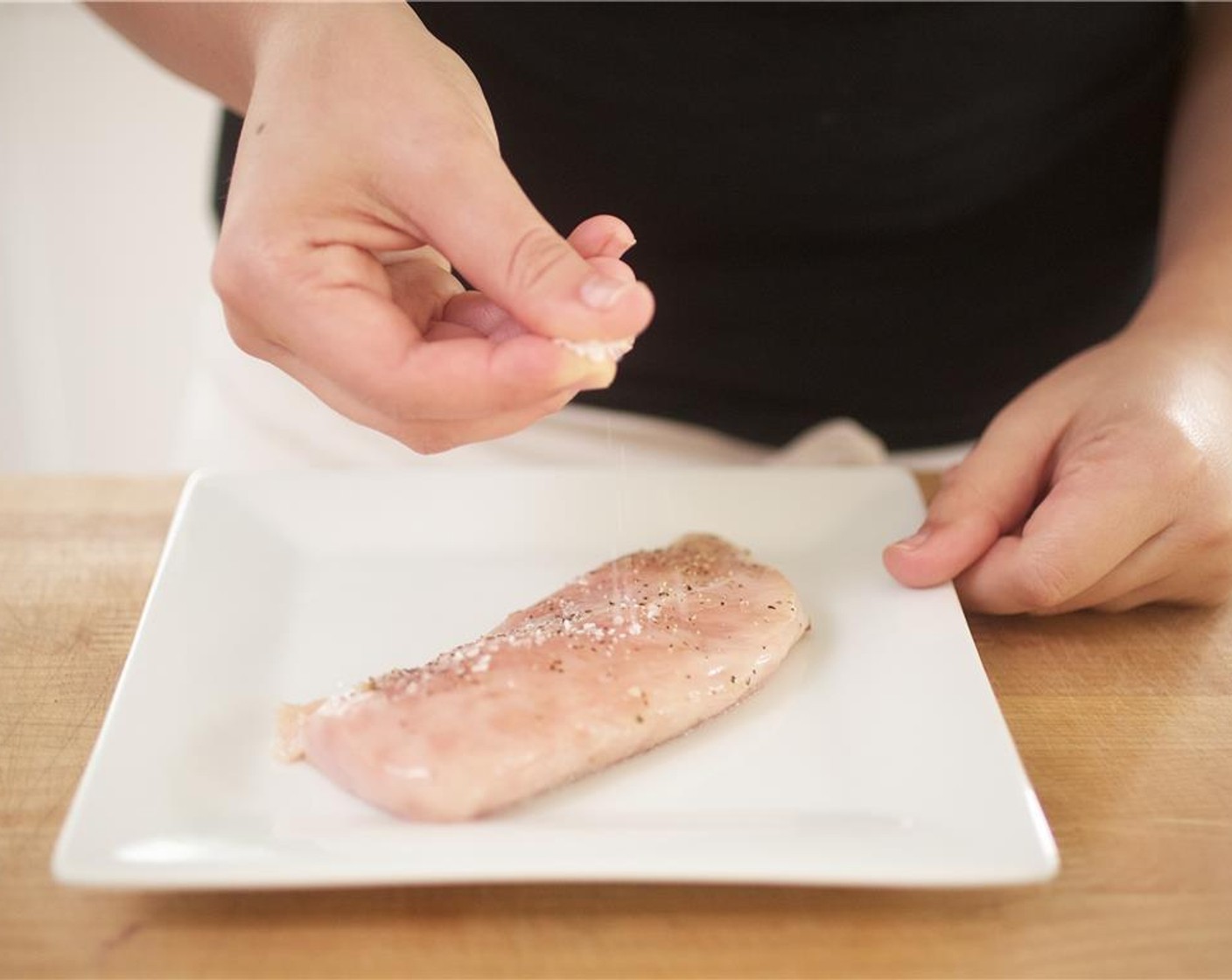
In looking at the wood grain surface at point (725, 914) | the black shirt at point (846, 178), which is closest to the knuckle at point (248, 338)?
the wood grain surface at point (725, 914)

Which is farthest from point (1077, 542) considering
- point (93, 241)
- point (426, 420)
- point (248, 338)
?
point (93, 241)

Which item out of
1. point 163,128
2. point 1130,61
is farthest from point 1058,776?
point 163,128

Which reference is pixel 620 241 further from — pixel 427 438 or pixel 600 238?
pixel 427 438

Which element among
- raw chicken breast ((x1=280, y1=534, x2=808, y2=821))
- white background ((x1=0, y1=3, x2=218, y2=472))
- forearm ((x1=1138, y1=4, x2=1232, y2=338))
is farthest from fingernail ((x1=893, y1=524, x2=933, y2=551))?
white background ((x1=0, y1=3, x2=218, y2=472))

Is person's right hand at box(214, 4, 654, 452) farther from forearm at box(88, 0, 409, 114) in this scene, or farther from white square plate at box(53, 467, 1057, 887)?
white square plate at box(53, 467, 1057, 887)

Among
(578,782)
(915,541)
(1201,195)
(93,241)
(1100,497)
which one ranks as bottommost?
(93,241)
